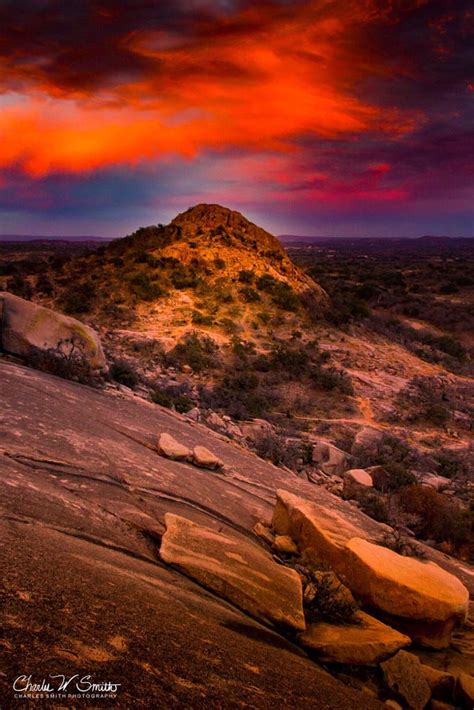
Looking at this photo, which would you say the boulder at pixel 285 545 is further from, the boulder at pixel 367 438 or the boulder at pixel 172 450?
the boulder at pixel 367 438

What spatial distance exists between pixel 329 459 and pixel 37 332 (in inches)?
286

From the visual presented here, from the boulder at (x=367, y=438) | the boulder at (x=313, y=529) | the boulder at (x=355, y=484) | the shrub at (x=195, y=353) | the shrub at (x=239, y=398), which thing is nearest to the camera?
the boulder at (x=313, y=529)

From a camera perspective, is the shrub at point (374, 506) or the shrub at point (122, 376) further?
the shrub at point (122, 376)

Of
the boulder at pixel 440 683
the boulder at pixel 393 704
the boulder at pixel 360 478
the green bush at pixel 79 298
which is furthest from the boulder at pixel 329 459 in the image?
the green bush at pixel 79 298

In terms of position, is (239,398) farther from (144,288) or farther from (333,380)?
(144,288)

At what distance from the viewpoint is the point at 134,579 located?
9.54 ft

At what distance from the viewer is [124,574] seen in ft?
9.55

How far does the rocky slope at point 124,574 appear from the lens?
1.95 m

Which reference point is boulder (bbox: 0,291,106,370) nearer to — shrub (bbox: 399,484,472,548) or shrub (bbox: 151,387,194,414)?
shrub (bbox: 151,387,194,414)

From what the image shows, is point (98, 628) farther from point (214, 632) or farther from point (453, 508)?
point (453, 508)

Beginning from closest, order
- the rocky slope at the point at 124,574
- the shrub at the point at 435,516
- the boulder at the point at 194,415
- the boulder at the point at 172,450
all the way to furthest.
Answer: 1. the rocky slope at the point at 124,574
2. the boulder at the point at 172,450
3. the shrub at the point at 435,516
4. the boulder at the point at 194,415

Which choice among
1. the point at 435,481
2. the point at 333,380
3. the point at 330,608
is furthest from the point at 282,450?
the point at 333,380

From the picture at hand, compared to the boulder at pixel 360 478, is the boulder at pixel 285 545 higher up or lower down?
higher up

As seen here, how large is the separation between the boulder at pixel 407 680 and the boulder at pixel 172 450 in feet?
11.6
